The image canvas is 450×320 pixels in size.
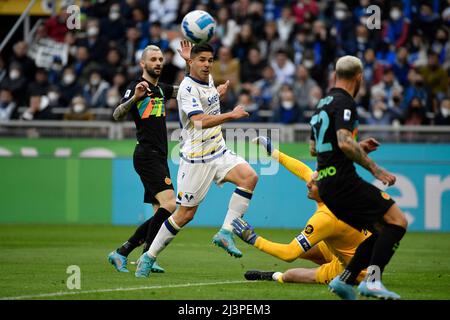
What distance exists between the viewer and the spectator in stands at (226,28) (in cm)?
2450

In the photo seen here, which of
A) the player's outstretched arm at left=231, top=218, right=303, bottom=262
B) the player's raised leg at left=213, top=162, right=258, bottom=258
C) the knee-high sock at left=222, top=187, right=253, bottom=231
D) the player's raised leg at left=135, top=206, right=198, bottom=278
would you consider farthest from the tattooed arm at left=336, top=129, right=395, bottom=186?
the player's raised leg at left=135, top=206, right=198, bottom=278

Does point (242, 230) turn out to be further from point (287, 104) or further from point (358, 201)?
point (287, 104)

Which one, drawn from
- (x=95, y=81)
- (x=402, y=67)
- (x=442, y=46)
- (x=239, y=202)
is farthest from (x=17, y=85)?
(x=239, y=202)

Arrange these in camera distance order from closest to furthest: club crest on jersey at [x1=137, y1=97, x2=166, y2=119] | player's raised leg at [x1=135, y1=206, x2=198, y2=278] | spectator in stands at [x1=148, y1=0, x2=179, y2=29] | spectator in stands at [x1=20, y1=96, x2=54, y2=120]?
player's raised leg at [x1=135, y1=206, x2=198, y2=278] → club crest on jersey at [x1=137, y1=97, x2=166, y2=119] → spectator in stands at [x1=20, y1=96, x2=54, y2=120] → spectator in stands at [x1=148, y1=0, x2=179, y2=29]

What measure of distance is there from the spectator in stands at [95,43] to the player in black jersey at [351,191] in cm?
1616

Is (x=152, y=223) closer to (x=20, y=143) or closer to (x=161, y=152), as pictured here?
(x=161, y=152)

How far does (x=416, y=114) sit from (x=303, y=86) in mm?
2650

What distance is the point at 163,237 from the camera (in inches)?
459

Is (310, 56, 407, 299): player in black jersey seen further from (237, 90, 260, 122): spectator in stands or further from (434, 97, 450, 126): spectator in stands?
(237, 90, 260, 122): spectator in stands

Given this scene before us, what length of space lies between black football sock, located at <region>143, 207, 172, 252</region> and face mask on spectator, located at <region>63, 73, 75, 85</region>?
12259 millimetres

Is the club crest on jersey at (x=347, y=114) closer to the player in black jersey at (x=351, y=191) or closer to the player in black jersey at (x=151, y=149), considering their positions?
the player in black jersey at (x=351, y=191)

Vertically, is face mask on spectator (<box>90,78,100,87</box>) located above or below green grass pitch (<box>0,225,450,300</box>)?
above

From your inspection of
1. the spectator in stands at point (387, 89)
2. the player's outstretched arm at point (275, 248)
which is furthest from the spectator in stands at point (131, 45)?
the player's outstretched arm at point (275, 248)

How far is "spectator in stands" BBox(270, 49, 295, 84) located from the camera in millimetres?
23516
